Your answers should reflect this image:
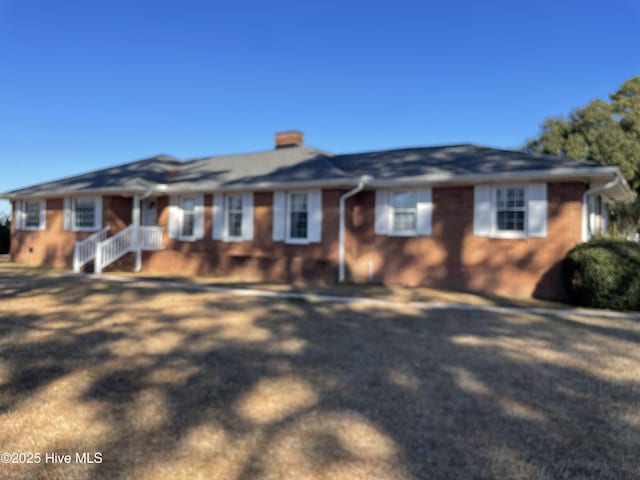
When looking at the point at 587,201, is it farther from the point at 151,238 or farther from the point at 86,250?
the point at 86,250

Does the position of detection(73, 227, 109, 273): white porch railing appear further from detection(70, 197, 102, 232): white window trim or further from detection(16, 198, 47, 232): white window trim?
detection(16, 198, 47, 232): white window trim

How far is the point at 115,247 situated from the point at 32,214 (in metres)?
6.58

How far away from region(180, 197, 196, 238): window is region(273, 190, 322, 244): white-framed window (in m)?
3.53

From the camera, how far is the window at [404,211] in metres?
13.5

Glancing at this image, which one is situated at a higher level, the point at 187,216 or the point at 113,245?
the point at 187,216

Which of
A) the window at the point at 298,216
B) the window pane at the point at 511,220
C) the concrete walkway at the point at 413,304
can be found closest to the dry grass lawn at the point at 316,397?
the concrete walkway at the point at 413,304

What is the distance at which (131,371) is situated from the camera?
5.29 metres

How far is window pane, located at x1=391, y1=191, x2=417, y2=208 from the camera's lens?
13.5m

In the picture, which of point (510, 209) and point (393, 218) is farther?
point (393, 218)

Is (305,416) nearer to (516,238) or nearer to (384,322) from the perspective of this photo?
(384,322)

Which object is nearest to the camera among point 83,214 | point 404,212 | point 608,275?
point 608,275

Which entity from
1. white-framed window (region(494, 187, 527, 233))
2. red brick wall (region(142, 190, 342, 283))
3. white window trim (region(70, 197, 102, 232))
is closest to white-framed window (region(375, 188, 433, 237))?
red brick wall (region(142, 190, 342, 283))

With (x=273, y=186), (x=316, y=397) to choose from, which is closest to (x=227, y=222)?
(x=273, y=186)

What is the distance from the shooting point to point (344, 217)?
1381 centimetres
